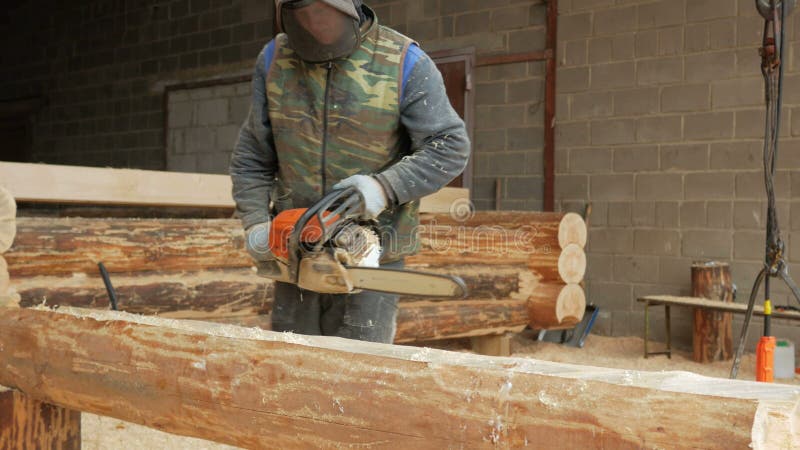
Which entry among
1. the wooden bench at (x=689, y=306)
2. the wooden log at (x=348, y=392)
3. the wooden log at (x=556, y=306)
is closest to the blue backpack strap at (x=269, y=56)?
the wooden log at (x=348, y=392)

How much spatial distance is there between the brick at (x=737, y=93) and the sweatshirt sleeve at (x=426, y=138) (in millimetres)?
4396

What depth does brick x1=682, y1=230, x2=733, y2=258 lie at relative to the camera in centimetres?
610

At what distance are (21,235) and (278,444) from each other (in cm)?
276

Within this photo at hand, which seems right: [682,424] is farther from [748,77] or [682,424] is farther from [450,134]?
[748,77]

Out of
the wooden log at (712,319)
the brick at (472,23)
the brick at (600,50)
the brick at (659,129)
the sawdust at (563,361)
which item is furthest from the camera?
the brick at (472,23)

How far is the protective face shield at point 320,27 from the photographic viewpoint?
7.34 feet

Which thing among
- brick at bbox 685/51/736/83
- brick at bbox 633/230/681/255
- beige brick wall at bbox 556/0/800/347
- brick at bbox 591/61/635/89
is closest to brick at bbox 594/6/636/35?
beige brick wall at bbox 556/0/800/347

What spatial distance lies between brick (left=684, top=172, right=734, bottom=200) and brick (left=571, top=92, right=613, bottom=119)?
951 millimetres

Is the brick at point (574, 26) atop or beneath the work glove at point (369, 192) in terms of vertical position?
atop

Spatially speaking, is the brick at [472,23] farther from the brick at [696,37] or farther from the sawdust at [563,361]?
the sawdust at [563,361]

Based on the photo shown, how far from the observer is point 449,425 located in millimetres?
1388

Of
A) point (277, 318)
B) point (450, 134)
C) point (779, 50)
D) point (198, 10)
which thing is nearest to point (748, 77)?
point (779, 50)

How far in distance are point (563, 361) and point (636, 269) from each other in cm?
120

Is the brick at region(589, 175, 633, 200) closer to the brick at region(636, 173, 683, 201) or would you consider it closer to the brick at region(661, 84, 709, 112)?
the brick at region(636, 173, 683, 201)
